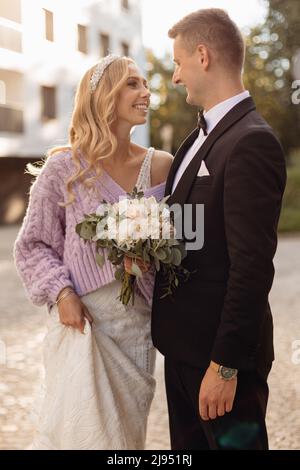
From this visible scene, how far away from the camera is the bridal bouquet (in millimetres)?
2625

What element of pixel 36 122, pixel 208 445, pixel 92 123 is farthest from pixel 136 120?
pixel 36 122

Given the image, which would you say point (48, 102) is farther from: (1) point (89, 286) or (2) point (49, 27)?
(1) point (89, 286)

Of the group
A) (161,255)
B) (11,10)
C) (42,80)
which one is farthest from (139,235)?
(42,80)

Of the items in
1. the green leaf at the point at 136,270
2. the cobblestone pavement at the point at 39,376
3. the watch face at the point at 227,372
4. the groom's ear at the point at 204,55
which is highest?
the groom's ear at the point at 204,55

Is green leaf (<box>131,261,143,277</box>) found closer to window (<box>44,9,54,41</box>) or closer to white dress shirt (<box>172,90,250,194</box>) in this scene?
white dress shirt (<box>172,90,250,194</box>)

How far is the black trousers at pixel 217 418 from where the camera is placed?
8.86 ft

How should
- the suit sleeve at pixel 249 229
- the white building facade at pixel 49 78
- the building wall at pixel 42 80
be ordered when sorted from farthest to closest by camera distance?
the building wall at pixel 42 80
the white building facade at pixel 49 78
the suit sleeve at pixel 249 229

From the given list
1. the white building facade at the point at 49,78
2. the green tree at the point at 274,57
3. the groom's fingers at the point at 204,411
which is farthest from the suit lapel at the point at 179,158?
the green tree at the point at 274,57

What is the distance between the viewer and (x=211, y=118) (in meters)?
2.76

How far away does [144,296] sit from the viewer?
315 centimetres

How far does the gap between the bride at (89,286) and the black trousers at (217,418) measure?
0.30 m

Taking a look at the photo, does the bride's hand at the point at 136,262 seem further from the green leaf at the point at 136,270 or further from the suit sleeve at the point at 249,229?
the suit sleeve at the point at 249,229

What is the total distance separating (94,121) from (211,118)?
629mm

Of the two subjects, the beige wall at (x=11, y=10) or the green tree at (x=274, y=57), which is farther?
the green tree at (x=274, y=57)
